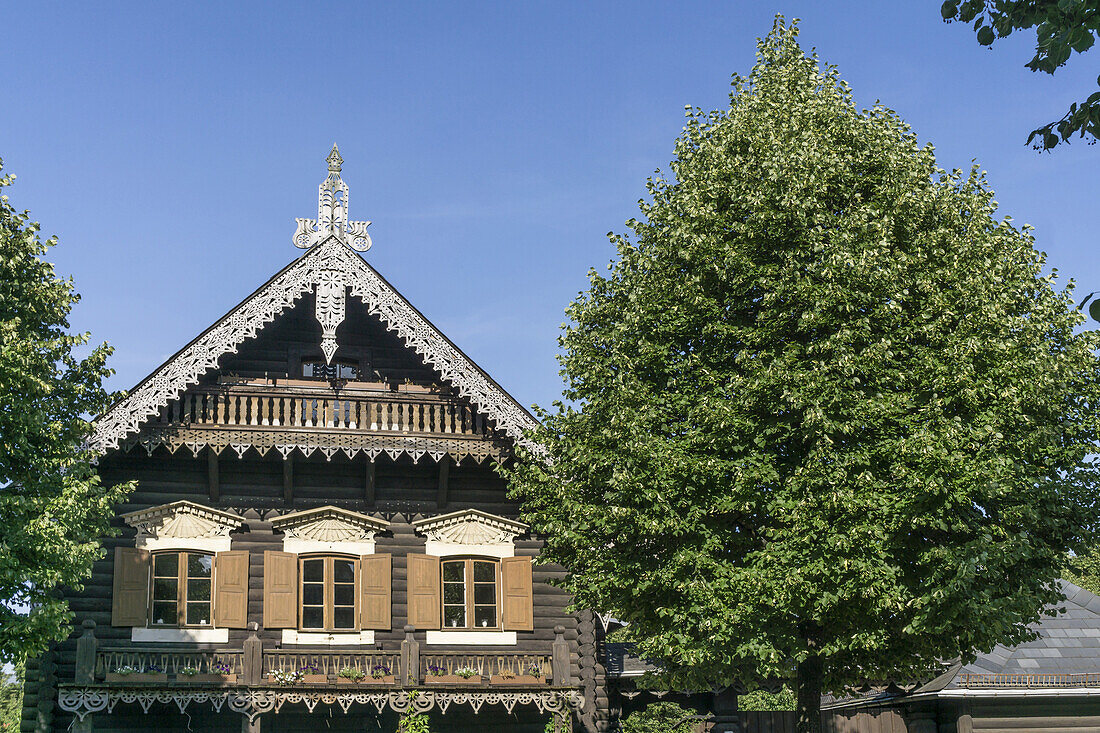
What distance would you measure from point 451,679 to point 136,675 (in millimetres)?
5699

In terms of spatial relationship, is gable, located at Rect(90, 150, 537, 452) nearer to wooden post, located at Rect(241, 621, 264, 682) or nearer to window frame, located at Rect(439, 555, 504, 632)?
window frame, located at Rect(439, 555, 504, 632)

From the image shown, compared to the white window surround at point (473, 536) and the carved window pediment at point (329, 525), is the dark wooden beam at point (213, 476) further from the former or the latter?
the white window surround at point (473, 536)

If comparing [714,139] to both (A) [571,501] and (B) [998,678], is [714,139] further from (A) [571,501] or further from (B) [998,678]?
(B) [998,678]

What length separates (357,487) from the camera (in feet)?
76.2

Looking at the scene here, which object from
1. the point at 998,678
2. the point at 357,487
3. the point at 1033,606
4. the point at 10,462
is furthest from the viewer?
the point at 357,487

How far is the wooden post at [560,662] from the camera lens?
21.6 metres

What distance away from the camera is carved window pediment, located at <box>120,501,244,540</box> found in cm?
2194

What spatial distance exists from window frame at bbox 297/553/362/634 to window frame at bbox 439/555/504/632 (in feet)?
5.46

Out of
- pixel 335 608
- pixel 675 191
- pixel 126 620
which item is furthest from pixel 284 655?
pixel 675 191

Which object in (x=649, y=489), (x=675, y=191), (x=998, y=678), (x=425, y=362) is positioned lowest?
(x=998, y=678)

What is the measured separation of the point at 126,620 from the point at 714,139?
14.2m

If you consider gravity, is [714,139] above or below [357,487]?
above

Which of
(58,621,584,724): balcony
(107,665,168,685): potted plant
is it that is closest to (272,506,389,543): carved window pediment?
(58,621,584,724): balcony

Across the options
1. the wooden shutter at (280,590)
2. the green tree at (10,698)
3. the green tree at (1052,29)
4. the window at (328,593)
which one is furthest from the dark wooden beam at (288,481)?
the green tree at (10,698)
